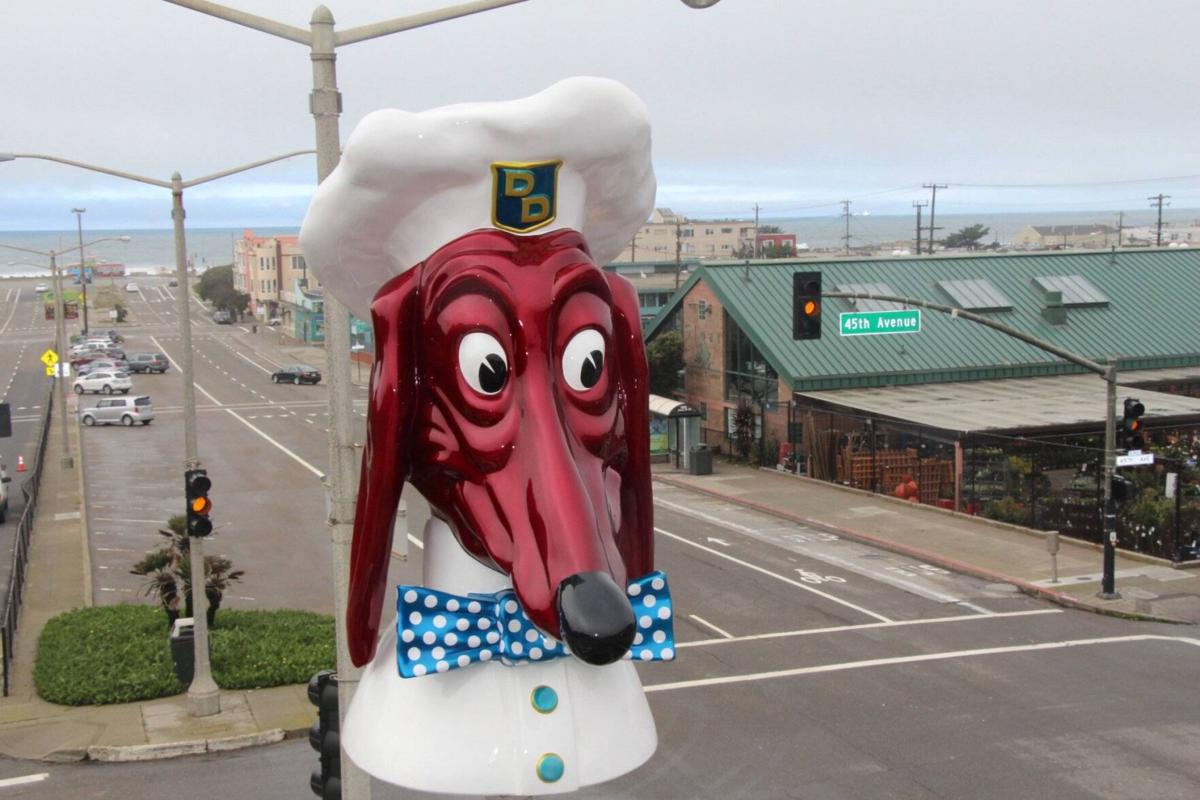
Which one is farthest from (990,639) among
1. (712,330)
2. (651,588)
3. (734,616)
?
(712,330)

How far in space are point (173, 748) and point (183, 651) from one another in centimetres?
217

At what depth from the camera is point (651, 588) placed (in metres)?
5.25

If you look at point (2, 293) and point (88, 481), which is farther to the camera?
point (2, 293)

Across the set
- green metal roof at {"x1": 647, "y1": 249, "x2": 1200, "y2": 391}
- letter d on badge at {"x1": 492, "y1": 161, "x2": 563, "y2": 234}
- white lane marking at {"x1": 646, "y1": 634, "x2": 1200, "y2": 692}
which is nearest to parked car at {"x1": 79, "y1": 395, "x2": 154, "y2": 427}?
green metal roof at {"x1": 647, "y1": 249, "x2": 1200, "y2": 391}

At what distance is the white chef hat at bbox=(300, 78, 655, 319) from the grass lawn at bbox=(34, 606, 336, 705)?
1235 cm

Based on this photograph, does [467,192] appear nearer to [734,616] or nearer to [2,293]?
[734,616]

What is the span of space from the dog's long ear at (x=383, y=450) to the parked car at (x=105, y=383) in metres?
58.0

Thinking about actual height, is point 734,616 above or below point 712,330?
below

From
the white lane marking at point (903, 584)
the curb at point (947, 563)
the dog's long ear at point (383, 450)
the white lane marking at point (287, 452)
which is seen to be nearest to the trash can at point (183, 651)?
the white lane marking at point (903, 584)

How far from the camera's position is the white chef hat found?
502cm

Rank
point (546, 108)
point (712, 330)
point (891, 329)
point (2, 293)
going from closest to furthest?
1. point (546, 108)
2. point (891, 329)
3. point (712, 330)
4. point (2, 293)

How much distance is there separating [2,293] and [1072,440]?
165m

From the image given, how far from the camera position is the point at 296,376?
217ft

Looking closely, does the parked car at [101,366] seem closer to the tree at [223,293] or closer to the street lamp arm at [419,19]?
the tree at [223,293]
